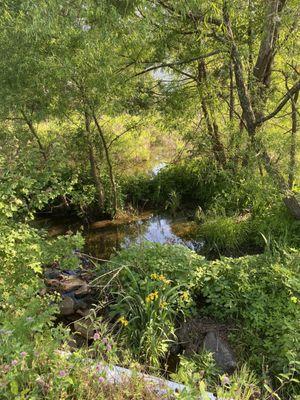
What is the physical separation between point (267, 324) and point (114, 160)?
5707 millimetres

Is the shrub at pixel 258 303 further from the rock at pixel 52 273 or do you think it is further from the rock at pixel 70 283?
the rock at pixel 52 273

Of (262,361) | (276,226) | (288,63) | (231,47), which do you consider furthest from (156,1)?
(262,361)

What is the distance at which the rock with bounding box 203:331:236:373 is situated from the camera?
3.39 meters

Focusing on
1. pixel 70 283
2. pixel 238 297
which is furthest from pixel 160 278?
pixel 70 283

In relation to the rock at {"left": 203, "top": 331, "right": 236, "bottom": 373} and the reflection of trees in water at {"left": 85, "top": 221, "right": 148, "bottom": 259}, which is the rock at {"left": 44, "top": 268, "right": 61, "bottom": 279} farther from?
the rock at {"left": 203, "top": 331, "right": 236, "bottom": 373}

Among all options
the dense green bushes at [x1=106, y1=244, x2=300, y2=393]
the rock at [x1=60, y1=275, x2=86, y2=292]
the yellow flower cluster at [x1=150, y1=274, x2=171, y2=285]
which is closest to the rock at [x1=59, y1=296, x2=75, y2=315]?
the rock at [x1=60, y1=275, x2=86, y2=292]

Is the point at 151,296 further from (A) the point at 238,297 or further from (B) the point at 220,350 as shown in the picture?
(A) the point at 238,297

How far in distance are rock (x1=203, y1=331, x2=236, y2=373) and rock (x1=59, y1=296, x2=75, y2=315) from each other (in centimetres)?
177

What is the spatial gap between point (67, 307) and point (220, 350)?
2.00 meters

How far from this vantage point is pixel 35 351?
2.18 m

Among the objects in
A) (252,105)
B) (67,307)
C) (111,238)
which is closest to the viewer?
(67,307)

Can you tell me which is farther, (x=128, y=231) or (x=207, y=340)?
(x=128, y=231)

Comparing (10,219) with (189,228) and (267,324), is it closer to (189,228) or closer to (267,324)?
(267,324)

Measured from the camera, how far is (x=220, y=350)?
353 cm
